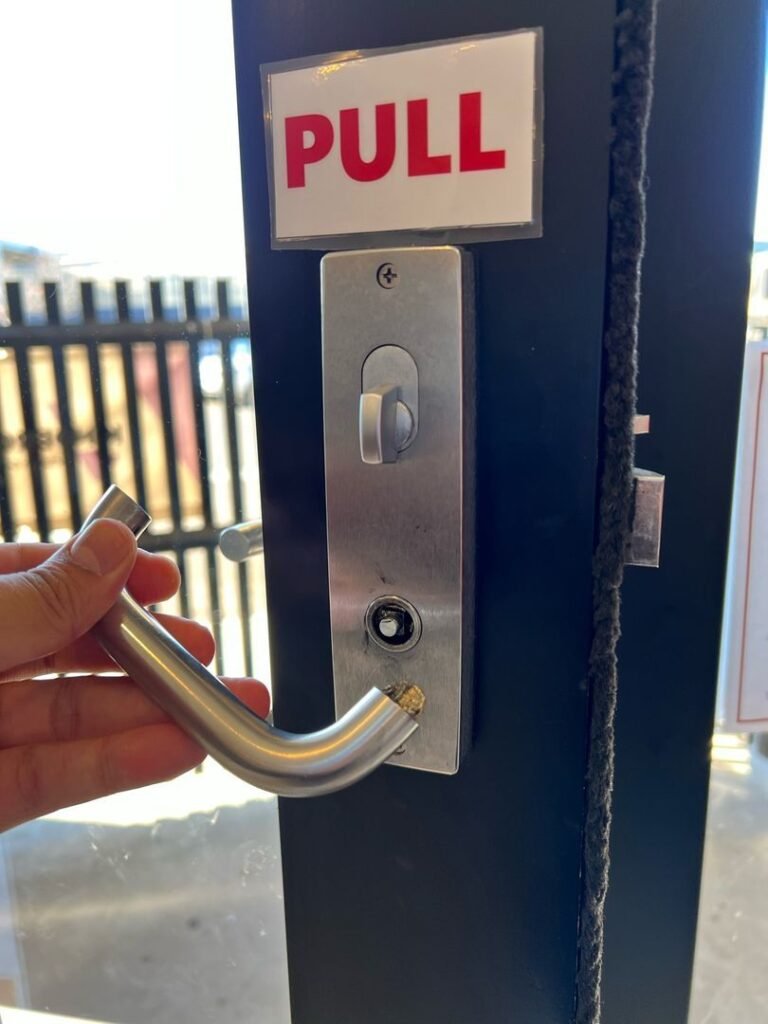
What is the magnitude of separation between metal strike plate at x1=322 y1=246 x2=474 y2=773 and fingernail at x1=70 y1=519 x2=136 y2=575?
0.08 metres

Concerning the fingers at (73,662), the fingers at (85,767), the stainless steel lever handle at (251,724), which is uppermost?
the stainless steel lever handle at (251,724)

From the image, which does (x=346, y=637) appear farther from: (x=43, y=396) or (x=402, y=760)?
(x=43, y=396)

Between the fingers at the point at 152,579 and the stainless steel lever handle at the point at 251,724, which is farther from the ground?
the fingers at the point at 152,579

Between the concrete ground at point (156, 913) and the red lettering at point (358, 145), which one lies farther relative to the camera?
the concrete ground at point (156, 913)

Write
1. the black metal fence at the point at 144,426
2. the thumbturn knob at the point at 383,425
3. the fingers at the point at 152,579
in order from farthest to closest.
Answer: the black metal fence at the point at 144,426 → the fingers at the point at 152,579 → the thumbturn knob at the point at 383,425

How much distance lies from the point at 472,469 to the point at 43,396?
0.40 m

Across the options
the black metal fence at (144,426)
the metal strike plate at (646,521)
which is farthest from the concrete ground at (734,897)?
the black metal fence at (144,426)

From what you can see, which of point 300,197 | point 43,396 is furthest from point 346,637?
point 43,396

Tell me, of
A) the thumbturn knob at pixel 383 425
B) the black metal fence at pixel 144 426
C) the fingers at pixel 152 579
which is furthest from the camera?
the black metal fence at pixel 144 426

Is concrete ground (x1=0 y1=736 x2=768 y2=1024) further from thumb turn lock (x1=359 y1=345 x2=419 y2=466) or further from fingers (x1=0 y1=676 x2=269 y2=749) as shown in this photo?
thumb turn lock (x1=359 y1=345 x2=419 y2=466)

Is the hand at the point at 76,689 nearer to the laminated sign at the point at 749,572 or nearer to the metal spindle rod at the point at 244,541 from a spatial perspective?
the metal spindle rod at the point at 244,541

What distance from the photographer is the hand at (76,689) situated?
0.96ft

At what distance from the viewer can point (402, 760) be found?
0.98ft

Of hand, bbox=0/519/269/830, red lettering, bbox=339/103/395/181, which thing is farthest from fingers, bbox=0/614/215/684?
red lettering, bbox=339/103/395/181
